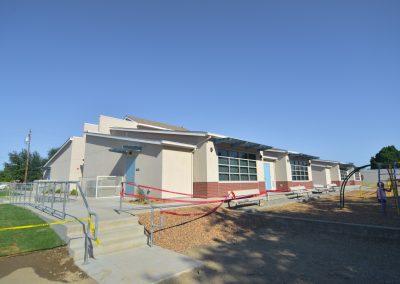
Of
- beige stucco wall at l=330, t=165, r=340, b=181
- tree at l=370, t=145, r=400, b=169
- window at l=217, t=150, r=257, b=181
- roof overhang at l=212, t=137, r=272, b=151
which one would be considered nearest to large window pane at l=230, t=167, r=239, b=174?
window at l=217, t=150, r=257, b=181

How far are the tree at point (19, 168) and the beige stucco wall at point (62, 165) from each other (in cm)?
2109

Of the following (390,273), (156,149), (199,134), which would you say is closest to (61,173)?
(156,149)

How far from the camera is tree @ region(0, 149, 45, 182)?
146 feet

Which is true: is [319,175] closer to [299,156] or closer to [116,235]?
[299,156]

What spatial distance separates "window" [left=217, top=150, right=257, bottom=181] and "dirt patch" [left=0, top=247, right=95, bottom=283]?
10.7 metres

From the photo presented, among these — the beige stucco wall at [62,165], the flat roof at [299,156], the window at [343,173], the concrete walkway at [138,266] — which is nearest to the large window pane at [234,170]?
the flat roof at [299,156]

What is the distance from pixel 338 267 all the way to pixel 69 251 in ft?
19.8

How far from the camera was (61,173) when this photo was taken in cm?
2541

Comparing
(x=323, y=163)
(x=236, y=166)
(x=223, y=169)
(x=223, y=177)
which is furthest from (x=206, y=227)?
(x=323, y=163)

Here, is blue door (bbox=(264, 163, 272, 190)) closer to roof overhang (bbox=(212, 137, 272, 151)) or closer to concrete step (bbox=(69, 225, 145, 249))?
roof overhang (bbox=(212, 137, 272, 151))

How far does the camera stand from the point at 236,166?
1647 centimetres

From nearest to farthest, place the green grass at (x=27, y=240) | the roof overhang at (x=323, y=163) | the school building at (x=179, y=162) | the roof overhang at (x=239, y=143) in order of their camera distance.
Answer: the green grass at (x=27, y=240) < the school building at (x=179, y=162) < the roof overhang at (x=239, y=143) < the roof overhang at (x=323, y=163)

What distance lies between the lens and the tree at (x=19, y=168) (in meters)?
44.6

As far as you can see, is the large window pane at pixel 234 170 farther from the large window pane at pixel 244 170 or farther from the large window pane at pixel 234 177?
the large window pane at pixel 244 170
